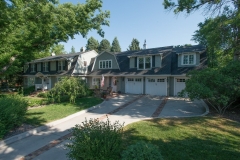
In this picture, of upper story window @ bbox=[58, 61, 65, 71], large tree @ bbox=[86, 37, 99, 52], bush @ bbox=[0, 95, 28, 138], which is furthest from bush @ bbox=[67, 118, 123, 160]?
large tree @ bbox=[86, 37, 99, 52]

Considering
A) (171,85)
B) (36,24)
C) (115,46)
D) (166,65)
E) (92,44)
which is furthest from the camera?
(115,46)

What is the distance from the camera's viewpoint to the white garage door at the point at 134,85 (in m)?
19.5

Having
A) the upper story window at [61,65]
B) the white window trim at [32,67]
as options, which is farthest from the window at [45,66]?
the upper story window at [61,65]

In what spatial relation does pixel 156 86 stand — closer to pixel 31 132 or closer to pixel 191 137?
pixel 191 137

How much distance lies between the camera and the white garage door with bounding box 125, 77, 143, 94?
19458mm

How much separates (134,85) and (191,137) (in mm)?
14323

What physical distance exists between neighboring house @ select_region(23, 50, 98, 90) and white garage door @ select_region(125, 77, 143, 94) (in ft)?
25.9

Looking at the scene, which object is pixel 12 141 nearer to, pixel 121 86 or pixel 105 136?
pixel 105 136

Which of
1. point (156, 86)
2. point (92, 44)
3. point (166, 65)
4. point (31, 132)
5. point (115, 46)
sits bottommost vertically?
point (31, 132)

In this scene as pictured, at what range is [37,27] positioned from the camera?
12.1 meters

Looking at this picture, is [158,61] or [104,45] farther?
[104,45]

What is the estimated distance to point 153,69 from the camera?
18.7 meters

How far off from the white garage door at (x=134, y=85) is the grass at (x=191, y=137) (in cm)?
1170

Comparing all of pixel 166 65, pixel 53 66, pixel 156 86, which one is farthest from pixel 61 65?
pixel 166 65
